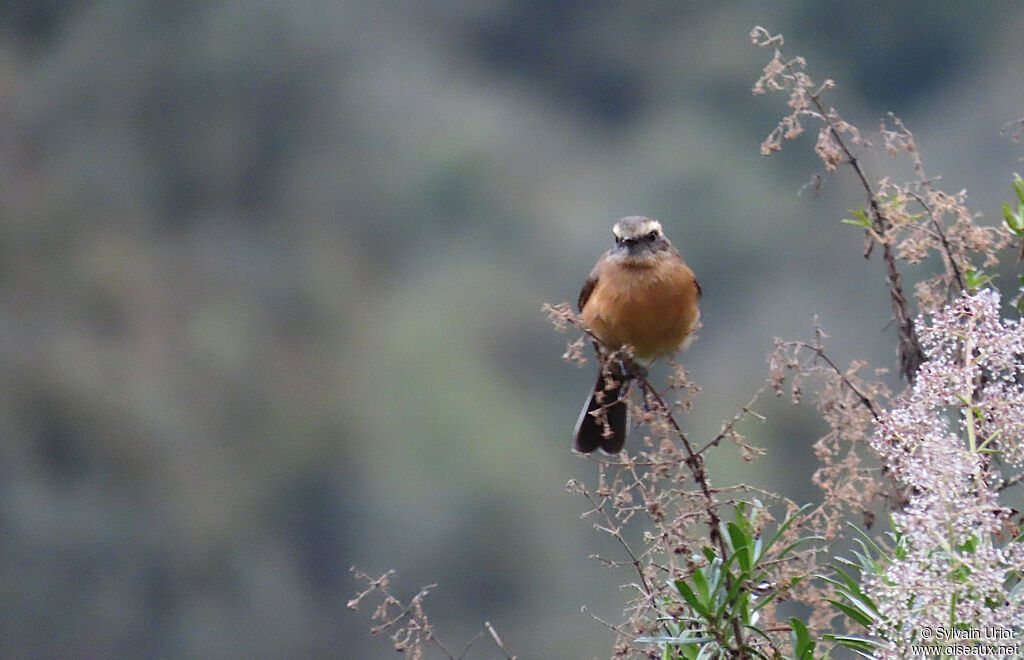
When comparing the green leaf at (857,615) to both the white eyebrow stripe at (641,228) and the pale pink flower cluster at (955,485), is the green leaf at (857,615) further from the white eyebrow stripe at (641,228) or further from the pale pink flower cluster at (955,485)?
the white eyebrow stripe at (641,228)

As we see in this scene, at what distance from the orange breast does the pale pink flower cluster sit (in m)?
1.04

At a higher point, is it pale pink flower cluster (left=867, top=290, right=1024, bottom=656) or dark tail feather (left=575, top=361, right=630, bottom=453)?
dark tail feather (left=575, top=361, right=630, bottom=453)

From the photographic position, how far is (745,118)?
5906mm

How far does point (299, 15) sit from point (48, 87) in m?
1.40

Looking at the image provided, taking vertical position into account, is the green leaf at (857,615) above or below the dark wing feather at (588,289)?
below

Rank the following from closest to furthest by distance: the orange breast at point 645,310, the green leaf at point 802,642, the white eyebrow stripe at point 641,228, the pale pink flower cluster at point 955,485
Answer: the pale pink flower cluster at point 955,485
the green leaf at point 802,642
the orange breast at point 645,310
the white eyebrow stripe at point 641,228

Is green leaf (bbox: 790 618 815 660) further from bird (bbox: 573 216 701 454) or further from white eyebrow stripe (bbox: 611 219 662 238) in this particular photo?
white eyebrow stripe (bbox: 611 219 662 238)

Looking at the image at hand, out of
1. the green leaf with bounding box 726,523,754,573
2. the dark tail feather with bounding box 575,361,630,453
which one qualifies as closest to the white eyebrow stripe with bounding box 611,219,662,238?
the dark tail feather with bounding box 575,361,630,453

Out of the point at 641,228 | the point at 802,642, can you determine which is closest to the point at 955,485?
the point at 802,642

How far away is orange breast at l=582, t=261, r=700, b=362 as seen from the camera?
1987 mm

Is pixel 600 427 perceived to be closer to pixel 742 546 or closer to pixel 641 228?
pixel 641 228

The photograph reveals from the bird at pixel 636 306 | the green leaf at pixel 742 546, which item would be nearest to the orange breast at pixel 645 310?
the bird at pixel 636 306

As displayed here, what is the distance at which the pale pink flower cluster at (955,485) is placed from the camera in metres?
0.78

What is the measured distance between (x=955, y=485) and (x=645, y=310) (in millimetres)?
1207
